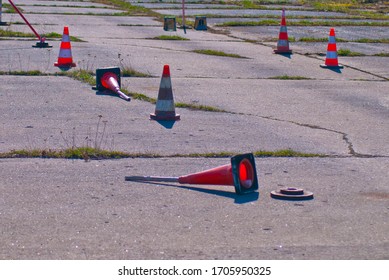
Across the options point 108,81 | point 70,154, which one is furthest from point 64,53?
point 70,154

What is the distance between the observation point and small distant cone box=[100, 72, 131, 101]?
460 inches

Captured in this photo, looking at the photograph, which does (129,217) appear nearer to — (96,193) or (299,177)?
(96,193)

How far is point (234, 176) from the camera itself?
7152mm

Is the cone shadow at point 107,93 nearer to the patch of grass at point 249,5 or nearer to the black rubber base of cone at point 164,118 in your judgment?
the black rubber base of cone at point 164,118

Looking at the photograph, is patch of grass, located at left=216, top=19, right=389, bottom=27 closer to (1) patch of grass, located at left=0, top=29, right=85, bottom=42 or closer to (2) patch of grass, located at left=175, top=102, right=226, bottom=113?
(1) patch of grass, located at left=0, top=29, right=85, bottom=42

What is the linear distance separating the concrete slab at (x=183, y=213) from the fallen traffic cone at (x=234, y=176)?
9 centimetres

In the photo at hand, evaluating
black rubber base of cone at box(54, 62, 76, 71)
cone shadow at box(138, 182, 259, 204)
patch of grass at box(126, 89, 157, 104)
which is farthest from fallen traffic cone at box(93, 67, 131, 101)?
cone shadow at box(138, 182, 259, 204)

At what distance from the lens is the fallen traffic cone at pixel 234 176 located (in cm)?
716

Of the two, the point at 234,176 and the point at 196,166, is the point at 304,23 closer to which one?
the point at 196,166

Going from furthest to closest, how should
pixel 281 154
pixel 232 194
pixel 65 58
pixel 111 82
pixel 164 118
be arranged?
pixel 65 58
pixel 111 82
pixel 164 118
pixel 281 154
pixel 232 194

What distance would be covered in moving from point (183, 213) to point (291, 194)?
3.36ft

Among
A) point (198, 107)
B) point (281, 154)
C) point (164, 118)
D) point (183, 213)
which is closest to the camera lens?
point (183, 213)

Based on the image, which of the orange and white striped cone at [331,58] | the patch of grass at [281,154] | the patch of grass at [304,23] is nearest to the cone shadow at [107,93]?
the patch of grass at [281,154]

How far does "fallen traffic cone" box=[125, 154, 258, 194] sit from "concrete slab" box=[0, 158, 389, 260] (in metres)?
0.09
